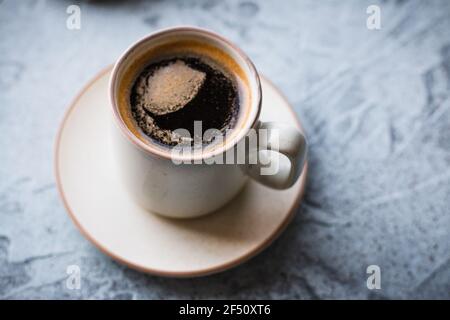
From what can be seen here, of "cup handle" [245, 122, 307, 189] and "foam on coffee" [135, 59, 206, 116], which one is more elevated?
"foam on coffee" [135, 59, 206, 116]

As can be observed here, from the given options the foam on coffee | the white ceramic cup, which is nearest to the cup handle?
the white ceramic cup

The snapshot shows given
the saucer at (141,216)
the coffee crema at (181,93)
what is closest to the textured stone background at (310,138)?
the saucer at (141,216)

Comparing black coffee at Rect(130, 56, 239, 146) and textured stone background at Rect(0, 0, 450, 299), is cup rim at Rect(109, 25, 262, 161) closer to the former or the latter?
black coffee at Rect(130, 56, 239, 146)

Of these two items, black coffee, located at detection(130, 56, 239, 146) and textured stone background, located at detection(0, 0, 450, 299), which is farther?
textured stone background, located at detection(0, 0, 450, 299)

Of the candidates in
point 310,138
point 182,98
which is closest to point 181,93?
point 182,98

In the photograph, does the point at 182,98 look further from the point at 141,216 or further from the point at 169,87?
the point at 141,216
